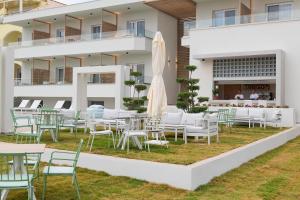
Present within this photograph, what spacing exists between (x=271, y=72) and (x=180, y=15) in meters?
10.8

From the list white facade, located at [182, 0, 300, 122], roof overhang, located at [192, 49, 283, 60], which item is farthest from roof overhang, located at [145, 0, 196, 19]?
roof overhang, located at [192, 49, 283, 60]

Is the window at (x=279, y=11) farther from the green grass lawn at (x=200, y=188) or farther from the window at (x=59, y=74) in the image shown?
the window at (x=59, y=74)

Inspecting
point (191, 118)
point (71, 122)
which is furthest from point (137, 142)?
point (71, 122)

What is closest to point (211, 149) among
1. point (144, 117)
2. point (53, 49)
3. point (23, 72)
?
point (144, 117)

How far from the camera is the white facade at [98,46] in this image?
2728cm

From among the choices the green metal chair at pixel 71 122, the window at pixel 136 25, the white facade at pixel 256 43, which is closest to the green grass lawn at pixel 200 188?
the green metal chair at pixel 71 122

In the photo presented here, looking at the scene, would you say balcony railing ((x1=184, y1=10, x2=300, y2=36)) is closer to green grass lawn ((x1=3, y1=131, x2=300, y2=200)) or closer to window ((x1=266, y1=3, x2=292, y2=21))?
window ((x1=266, y1=3, x2=292, y2=21))

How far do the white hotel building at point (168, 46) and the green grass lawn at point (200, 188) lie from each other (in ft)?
27.6

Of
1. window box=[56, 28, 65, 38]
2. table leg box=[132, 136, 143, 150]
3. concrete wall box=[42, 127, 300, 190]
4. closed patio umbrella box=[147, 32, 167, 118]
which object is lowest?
concrete wall box=[42, 127, 300, 190]

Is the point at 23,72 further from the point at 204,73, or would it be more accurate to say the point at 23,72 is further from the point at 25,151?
the point at 25,151

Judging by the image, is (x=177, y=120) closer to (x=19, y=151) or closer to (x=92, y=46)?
(x=19, y=151)

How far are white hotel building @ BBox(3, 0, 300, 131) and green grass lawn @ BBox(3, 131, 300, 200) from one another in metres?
8.43

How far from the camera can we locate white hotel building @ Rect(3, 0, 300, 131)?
67.9ft

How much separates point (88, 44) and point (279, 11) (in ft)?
43.5
